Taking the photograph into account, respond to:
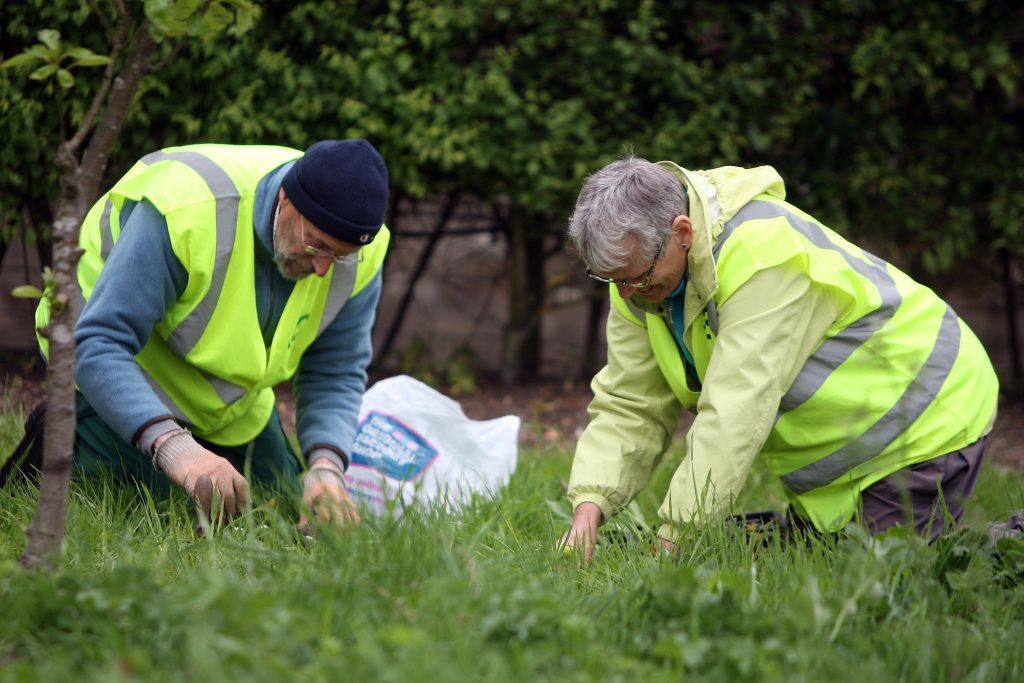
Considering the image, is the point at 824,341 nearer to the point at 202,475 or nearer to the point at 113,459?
the point at 202,475

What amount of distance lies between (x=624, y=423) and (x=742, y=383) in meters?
0.52

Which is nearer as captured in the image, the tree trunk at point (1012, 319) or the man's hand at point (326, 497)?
the man's hand at point (326, 497)

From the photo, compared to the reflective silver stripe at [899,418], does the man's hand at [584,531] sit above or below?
below

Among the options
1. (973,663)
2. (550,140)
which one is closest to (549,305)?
(550,140)

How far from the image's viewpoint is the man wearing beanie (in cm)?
271

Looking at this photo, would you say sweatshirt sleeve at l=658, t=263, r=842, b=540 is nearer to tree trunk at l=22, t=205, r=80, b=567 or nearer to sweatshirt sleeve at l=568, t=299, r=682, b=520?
sweatshirt sleeve at l=568, t=299, r=682, b=520

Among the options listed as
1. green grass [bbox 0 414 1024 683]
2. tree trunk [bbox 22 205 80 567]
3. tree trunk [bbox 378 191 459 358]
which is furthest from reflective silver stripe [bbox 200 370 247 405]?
tree trunk [bbox 378 191 459 358]

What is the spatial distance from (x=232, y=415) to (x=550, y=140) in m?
2.63

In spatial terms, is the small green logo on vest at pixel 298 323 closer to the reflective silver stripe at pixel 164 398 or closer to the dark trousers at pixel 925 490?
the reflective silver stripe at pixel 164 398

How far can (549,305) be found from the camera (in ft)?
20.6

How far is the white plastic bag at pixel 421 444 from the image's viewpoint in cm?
373

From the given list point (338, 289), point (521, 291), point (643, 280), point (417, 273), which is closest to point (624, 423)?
point (643, 280)

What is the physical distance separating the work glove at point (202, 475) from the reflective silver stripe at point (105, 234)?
57cm

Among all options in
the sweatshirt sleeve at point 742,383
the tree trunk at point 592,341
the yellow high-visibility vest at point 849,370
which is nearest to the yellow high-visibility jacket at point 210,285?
the yellow high-visibility vest at point 849,370
